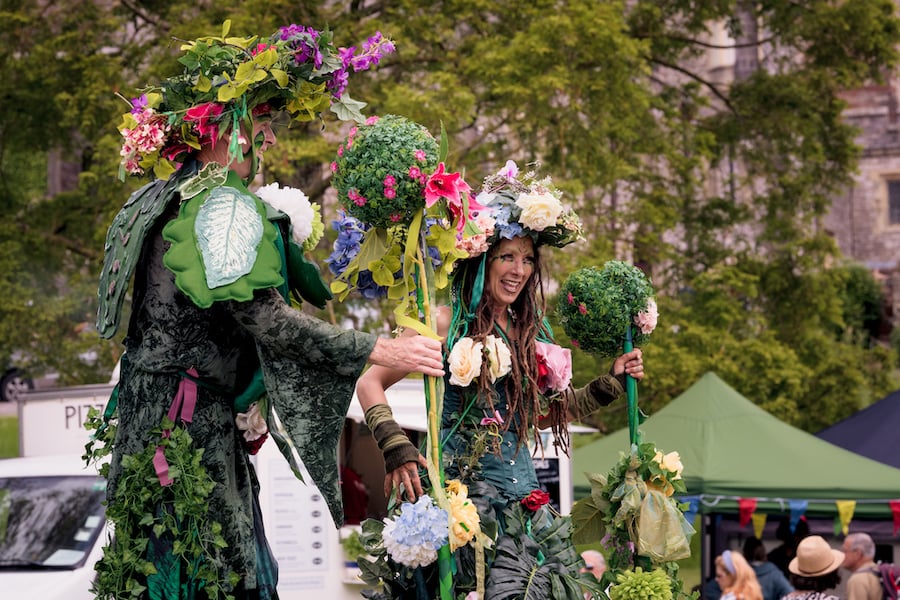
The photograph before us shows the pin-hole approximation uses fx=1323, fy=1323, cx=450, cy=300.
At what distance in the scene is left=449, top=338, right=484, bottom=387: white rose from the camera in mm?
4250

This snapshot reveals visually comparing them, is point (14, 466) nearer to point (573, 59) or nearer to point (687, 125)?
point (573, 59)

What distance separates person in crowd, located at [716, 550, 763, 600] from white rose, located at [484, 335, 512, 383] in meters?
4.36

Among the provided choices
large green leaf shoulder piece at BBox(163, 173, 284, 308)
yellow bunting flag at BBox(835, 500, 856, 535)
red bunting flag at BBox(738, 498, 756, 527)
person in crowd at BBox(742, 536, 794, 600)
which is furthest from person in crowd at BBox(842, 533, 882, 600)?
large green leaf shoulder piece at BBox(163, 173, 284, 308)

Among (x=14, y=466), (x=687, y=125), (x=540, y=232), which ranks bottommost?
(x=14, y=466)

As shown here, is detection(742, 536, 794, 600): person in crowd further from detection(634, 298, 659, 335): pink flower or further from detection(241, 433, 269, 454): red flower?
detection(241, 433, 269, 454): red flower

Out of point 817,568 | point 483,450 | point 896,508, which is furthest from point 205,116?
point 896,508

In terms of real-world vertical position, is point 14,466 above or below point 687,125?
below

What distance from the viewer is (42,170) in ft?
47.2

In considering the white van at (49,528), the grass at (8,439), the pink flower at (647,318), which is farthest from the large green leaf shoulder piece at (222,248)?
the grass at (8,439)

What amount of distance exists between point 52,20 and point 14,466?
6.78 m

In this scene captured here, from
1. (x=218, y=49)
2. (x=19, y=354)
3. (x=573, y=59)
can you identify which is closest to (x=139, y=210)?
(x=218, y=49)

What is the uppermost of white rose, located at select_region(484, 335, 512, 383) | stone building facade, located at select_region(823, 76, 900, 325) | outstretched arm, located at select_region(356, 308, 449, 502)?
stone building facade, located at select_region(823, 76, 900, 325)

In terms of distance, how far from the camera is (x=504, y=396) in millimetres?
4441

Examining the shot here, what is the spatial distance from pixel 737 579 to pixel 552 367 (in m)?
4.35
